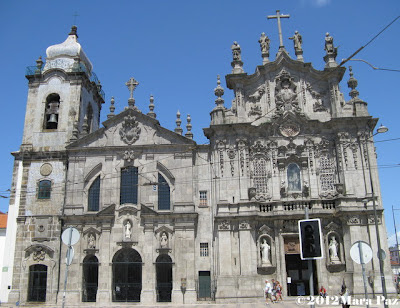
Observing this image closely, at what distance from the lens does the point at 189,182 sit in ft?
96.3

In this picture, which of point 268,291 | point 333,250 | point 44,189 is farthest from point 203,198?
point 44,189

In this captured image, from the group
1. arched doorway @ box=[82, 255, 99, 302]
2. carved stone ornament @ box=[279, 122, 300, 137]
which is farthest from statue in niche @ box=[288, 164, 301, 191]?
arched doorway @ box=[82, 255, 99, 302]

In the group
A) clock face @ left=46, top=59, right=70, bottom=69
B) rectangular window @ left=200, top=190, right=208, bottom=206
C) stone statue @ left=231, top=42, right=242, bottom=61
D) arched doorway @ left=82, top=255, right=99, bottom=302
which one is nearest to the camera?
arched doorway @ left=82, top=255, right=99, bottom=302

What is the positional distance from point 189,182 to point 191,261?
533 centimetres

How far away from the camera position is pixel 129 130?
30875mm

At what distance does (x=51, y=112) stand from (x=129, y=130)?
687 centimetres

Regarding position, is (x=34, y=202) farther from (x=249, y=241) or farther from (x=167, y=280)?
(x=249, y=241)

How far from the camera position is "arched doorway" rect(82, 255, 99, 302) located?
2828cm

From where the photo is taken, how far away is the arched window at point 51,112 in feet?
107

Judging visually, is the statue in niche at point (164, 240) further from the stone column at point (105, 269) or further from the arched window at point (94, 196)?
the arched window at point (94, 196)

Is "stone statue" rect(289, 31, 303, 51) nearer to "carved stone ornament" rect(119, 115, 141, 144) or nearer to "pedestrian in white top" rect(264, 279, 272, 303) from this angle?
"carved stone ornament" rect(119, 115, 141, 144)

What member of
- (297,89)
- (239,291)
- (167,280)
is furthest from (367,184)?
(167,280)

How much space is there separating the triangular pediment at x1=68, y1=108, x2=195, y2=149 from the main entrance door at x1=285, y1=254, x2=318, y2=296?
11490 mm

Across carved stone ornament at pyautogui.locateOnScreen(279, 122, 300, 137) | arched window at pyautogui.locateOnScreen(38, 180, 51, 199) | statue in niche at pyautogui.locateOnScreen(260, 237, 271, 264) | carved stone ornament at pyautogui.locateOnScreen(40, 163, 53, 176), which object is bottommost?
statue in niche at pyautogui.locateOnScreen(260, 237, 271, 264)
